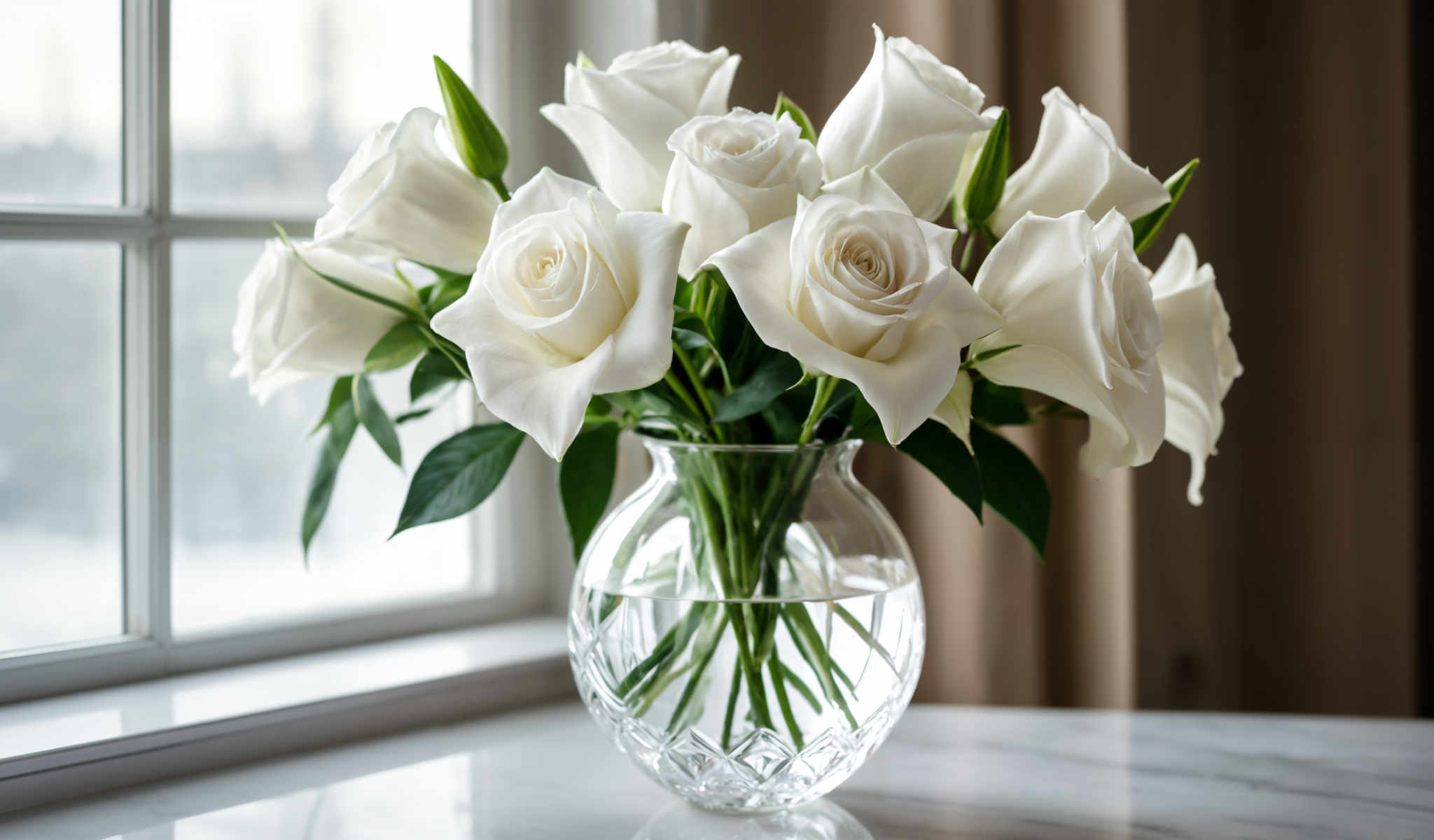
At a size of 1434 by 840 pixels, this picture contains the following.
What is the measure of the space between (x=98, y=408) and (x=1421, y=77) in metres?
1.52

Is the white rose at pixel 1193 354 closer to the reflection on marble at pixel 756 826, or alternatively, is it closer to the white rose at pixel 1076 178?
the white rose at pixel 1076 178

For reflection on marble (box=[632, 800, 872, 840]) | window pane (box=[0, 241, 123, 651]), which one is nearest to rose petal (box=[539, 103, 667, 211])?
reflection on marble (box=[632, 800, 872, 840])

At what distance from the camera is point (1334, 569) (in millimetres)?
1397

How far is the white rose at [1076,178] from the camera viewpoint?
730 millimetres

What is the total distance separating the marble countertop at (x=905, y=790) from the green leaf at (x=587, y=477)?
0.21m

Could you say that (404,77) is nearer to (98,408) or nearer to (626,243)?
(98,408)

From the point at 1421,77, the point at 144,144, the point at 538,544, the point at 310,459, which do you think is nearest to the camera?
the point at 144,144

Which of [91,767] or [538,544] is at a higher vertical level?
[538,544]

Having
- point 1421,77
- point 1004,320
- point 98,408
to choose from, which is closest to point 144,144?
point 98,408

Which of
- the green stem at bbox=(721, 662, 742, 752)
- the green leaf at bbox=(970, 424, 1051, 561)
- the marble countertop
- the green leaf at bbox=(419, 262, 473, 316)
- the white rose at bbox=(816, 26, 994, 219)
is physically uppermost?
the white rose at bbox=(816, 26, 994, 219)

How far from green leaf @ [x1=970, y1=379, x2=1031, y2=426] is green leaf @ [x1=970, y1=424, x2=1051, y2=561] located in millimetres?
11

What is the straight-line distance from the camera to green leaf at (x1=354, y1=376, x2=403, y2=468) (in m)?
0.85

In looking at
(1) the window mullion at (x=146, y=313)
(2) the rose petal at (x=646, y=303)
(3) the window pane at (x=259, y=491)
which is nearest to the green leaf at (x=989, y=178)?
(2) the rose petal at (x=646, y=303)

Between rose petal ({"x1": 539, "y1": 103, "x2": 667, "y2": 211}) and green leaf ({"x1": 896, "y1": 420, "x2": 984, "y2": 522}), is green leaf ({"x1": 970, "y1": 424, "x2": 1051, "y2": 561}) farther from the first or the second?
rose petal ({"x1": 539, "y1": 103, "x2": 667, "y2": 211})
